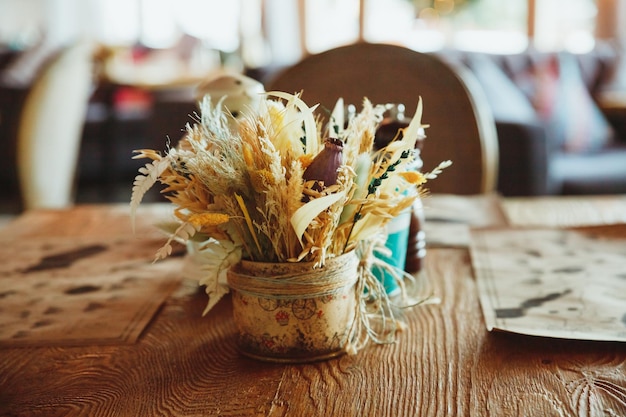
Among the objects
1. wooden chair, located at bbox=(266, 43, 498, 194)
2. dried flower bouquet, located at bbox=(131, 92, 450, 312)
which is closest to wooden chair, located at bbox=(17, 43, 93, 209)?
wooden chair, located at bbox=(266, 43, 498, 194)

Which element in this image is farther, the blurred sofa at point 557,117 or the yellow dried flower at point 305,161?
the blurred sofa at point 557,117

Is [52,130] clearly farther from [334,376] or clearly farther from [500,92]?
[334,376]

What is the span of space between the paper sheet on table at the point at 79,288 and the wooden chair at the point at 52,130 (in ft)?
4.75

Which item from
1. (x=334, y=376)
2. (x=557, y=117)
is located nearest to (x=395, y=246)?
(x=334, y=376)

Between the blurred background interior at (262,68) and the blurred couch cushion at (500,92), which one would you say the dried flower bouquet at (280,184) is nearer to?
the blurred background interior at (262,68)

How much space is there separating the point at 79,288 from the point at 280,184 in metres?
0.43

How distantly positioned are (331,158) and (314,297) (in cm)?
12

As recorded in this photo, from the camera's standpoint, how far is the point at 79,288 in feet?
2.89

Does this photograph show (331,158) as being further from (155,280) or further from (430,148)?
(430,148)

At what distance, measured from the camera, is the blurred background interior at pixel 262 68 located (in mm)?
2607

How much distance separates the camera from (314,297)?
609 millimetres

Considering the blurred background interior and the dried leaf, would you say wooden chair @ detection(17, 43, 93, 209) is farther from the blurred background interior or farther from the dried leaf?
the dried leaf

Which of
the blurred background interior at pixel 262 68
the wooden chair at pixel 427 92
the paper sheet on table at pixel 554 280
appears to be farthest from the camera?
the blurred background interior at pixel 262 68

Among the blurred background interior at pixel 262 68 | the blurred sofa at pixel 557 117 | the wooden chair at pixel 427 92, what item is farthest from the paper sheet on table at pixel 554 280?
the blurred sofa at pixel 557 117
